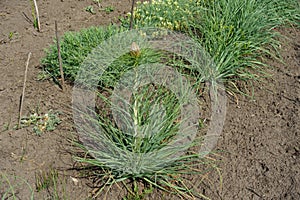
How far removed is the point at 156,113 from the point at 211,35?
1104 millimetres

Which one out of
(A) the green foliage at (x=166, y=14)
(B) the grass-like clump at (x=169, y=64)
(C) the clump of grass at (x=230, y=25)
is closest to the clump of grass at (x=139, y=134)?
(B) the grass-like clump at (x=169, y=64)

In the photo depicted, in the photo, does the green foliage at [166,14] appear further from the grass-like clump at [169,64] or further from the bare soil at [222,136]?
the bare soil at [222,136]

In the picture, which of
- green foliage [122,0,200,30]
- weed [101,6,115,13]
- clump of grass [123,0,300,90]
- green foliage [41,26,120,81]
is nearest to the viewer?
green foliage [41,26,120,81]

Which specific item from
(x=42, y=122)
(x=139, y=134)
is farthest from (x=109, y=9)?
(x=139, y=134)

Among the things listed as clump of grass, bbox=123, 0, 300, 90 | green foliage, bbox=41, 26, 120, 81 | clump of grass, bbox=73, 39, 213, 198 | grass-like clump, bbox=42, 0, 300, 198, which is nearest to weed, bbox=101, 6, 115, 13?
grass-like clump, bbox=42, 0, 300, 198

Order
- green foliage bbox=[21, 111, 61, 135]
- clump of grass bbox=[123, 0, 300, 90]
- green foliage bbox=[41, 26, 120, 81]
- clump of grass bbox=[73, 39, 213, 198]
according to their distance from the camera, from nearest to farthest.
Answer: clump of grass bbox=[73, 39, 213, 198]
green foliage bbox=[21, 111, 61, 135]
green foliage bbox=[41, 26, 120, 81]
clump of grass bbox=[123, 0, 300, 90]

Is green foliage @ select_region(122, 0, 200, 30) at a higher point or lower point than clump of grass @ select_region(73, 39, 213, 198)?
higher

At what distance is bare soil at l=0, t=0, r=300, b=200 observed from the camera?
259 cm

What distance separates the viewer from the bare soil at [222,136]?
2.59 m

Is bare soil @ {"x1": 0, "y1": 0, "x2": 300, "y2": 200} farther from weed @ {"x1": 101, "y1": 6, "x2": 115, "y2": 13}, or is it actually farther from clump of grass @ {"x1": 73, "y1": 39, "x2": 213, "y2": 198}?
weed @ {"x1": 101, "y1": 6, "x2": 115, "y2": 13}

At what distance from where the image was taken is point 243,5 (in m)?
3.74

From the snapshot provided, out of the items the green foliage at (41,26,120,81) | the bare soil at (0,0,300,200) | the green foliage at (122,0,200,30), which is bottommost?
the bare soil at (0,0,300,200)

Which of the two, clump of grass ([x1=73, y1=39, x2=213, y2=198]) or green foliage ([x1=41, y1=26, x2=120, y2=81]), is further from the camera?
green foliage ([x1=41, y1=26, x2=120, y2=81])

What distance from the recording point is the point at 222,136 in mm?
2951
